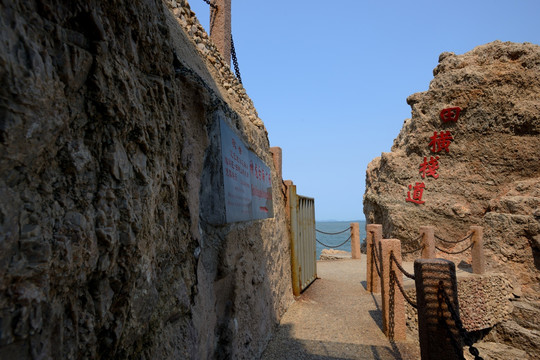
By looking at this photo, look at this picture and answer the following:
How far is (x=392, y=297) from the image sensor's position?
468cm

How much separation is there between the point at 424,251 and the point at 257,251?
184 inches

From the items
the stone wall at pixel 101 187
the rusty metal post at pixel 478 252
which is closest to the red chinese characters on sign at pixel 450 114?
the rusty metal post at pixel 478 252

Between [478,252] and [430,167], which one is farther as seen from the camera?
[430,167]

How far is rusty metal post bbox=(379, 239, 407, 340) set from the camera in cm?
455

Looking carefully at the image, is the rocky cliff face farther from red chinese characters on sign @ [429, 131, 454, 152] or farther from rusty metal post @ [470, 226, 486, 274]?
rusty metal post @ [470, 226, 486, 274]

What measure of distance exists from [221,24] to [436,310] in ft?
38.3

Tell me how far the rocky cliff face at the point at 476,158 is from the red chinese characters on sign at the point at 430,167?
0.03 m

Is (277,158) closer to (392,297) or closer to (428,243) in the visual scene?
(392,297)

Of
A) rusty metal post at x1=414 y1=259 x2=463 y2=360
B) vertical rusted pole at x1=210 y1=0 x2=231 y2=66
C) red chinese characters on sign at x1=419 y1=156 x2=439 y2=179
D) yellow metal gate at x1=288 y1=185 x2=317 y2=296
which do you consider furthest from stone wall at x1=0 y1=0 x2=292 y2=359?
vertical rusted pole at x1=210 y1=0 x2=231 y2=66

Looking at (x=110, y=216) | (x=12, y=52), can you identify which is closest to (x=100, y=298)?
(x=110, y=216)

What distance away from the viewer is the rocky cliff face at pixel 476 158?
8.05 m

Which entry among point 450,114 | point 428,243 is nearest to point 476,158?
point 450,114

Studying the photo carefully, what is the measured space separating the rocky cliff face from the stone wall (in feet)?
26.4

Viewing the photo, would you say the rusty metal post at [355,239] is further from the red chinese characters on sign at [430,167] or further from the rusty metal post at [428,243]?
the rusty metal post at [428,243]
